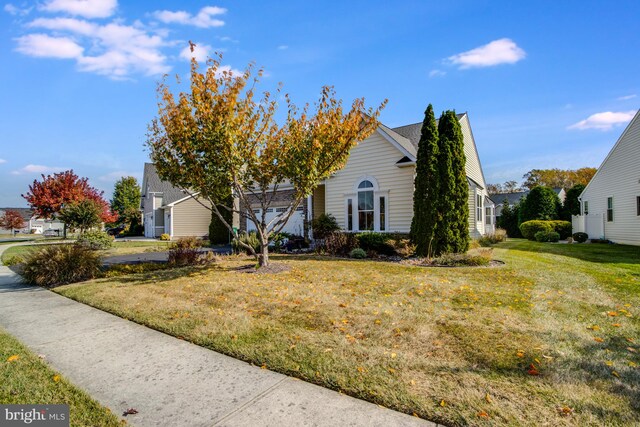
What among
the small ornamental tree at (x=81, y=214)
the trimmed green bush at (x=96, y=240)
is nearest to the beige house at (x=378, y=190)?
the trimmed green bush at (x=96, y=240)

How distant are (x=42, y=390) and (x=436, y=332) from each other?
4.51m

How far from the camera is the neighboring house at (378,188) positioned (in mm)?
14477

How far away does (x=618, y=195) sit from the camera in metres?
18.7

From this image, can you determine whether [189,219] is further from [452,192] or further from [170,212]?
[452,192]

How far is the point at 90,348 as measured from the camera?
4.48 m

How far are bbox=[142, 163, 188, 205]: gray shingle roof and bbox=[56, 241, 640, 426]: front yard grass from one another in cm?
2691

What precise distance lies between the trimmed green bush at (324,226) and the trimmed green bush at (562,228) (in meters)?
20.0

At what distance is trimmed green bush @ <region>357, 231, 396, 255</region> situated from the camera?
1375 centimetres

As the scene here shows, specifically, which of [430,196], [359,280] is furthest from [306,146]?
[430,196]

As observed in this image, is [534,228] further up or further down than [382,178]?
further down

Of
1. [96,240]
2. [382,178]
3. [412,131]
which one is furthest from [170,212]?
[412,131]

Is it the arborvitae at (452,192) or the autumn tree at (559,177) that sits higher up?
the autumn tree at (559,177)

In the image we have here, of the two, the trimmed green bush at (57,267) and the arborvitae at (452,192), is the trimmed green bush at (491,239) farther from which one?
the trimmed green bush at (57,267)

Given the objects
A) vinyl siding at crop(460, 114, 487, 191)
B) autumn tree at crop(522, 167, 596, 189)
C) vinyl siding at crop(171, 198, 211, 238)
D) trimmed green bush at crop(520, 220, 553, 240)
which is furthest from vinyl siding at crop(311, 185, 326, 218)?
autumn tree at crop(522, 167, 596, 189)
